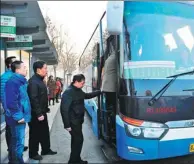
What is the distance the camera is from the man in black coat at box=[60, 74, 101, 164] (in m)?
5.20

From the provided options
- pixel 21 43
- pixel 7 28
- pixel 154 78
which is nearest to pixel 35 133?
pixel 154 78

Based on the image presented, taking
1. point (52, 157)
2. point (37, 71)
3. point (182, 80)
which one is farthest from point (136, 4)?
point (52, 157)

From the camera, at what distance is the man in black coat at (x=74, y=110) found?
520cm

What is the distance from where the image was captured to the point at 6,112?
4812 mm

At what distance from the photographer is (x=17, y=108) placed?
15.5 ft

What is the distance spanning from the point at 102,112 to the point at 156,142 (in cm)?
193

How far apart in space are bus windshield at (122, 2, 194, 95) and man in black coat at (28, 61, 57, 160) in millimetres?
1732

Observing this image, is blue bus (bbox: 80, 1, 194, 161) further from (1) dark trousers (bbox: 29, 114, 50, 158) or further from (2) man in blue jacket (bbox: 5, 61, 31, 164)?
(1) dark trousers (bbox: 29, 114, 50, 158)

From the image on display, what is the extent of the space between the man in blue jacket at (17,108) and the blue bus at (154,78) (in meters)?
1.59

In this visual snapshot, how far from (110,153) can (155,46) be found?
8.56 feet

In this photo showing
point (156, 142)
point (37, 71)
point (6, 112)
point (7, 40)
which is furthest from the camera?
point (7, 40)

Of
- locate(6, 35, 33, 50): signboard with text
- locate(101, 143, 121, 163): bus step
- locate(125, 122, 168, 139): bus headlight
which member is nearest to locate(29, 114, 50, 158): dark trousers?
locate(101, 143, 121, 163): bus step

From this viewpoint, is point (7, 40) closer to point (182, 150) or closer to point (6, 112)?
point (6, 112)

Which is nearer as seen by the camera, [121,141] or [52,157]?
[121,141]
